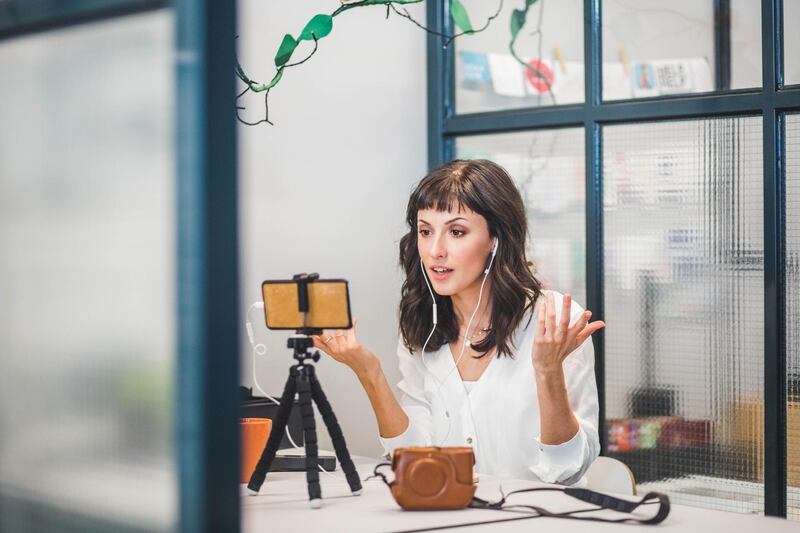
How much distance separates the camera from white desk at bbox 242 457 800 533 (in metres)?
1.33

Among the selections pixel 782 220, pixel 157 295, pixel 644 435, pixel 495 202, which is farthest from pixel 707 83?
pixel 157 295

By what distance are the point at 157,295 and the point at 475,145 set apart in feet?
8.11

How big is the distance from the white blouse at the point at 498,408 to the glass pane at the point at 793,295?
69 centimetres

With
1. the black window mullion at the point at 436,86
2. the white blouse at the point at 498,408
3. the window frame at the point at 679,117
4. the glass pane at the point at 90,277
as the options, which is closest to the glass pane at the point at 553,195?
the window frame at the point at 679,117

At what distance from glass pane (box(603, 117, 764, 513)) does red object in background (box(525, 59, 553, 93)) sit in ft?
0.85

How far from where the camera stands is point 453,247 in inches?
87.9

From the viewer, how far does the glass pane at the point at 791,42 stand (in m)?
2.55

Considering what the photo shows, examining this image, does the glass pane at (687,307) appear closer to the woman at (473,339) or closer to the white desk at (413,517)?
the woman at (473,339)

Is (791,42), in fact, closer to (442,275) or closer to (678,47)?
(678,47)

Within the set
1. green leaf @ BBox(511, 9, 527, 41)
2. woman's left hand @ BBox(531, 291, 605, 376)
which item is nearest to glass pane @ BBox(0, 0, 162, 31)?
woman's left hand @ BBox(531, 291, 605, 376)

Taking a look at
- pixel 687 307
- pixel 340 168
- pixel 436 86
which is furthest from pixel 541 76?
pixel 687 307

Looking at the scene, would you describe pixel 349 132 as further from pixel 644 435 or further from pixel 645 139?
pixel 644 435

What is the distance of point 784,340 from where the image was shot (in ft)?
8.45

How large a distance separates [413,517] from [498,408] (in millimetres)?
817
